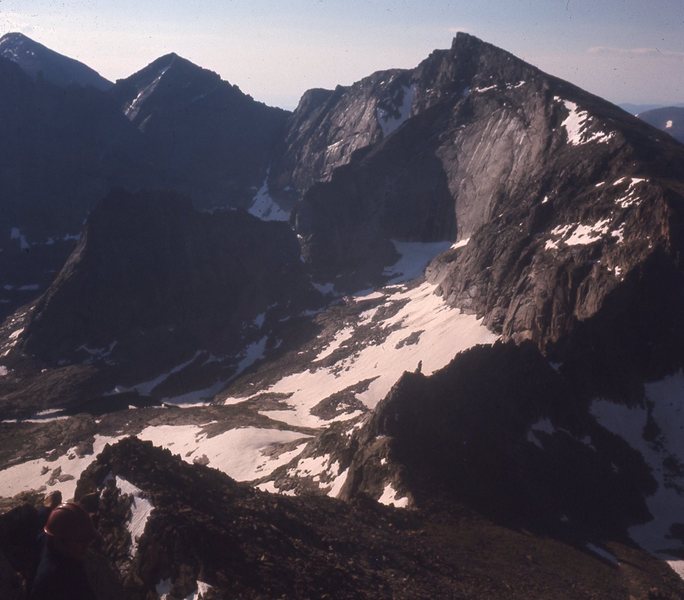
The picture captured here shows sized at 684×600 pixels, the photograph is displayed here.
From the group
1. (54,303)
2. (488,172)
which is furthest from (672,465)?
(54,303)

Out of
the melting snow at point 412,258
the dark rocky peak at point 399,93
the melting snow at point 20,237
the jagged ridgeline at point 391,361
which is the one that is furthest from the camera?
the melting snow at point 20,237

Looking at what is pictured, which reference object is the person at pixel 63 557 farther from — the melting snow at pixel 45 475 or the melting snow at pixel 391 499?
the melting snow at pixel 45 475

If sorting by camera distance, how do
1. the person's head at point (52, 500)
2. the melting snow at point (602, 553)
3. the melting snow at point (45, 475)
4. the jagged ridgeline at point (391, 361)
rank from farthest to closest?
the melting snow at point (45, 475)
the melting snow at point (602, 553)
the jagged ridgeline at point (391, 361)
the person's head at point (52, 500)

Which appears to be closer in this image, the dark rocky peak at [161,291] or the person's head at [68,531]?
the person's head at [68,531]

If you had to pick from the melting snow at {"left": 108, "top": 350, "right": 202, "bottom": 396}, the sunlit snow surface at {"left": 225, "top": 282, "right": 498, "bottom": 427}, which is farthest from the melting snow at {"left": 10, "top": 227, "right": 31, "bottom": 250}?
the sunlit snow surface at {"left": 225, "top": 282, "right": 498, "bottom": 427}

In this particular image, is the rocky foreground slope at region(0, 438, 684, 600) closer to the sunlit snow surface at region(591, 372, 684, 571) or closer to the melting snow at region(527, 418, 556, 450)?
the sunlit snow surface at region(591, 372, 684, 571)

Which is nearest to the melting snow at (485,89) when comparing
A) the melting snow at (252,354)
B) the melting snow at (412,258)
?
the melting snow at (412,258)

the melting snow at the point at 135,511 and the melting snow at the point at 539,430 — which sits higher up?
the melting snow at the point at 135,511
